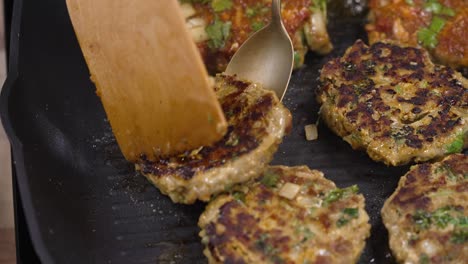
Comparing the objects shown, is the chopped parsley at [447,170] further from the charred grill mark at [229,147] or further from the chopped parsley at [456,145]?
the charred grill mark at [229,147]

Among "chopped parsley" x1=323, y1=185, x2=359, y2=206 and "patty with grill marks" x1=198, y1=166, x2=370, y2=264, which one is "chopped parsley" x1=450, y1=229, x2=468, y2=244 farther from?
"chopped parsley" x1=323, y1=185, x2=359, y2=206

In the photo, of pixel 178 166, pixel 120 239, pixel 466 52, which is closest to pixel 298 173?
pixel 178 166

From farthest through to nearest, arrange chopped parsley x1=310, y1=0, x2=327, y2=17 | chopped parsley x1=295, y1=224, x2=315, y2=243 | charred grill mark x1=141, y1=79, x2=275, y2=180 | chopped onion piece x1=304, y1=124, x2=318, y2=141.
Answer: chopped parsley x1=310, y1=0, x2=327, y2=17 < chopped onion piece x1=304, y1=124, x2=318, y2=141 < charred grill mark x1=141, y1=79, x2=275, y2=180 < chopped parsley x1=295, y1=224, x2=315, y2=243

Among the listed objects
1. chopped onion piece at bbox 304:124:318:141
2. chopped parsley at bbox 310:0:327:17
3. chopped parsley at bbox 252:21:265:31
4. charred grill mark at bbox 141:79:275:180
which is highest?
chopped parsley at bbox 252:21:265:31

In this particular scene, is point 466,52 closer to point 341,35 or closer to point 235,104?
point 341,35

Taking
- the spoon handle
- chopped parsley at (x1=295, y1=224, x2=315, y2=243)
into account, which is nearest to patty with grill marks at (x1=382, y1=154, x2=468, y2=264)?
chopped parsley at (x1=295, y1=224, x2=315, y2=243)

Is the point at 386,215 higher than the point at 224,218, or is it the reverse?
the point at 224,218

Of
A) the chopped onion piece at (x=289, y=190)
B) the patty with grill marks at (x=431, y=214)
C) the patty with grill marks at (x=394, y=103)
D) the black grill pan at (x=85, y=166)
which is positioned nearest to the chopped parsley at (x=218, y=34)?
the black grill pan at (x=85, y=166)
